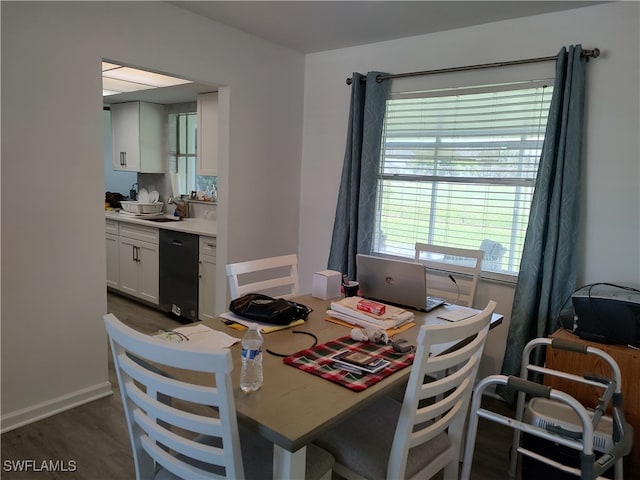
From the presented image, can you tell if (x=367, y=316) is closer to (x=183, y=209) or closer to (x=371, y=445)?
(x=371, y=445)

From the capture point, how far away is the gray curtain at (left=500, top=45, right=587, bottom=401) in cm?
253

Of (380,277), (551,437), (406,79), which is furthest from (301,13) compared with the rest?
(551,437)

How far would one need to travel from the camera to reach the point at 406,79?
3.29m

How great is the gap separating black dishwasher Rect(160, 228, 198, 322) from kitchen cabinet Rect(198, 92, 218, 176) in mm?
688

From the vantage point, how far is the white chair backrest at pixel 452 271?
9.22ft

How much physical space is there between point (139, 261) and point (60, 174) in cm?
209

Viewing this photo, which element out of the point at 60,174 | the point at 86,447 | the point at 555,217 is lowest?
the point at 86,447

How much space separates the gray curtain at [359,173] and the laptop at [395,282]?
116 cm

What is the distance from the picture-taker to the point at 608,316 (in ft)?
7.00

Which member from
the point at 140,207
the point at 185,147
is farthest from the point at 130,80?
the point at 140,207

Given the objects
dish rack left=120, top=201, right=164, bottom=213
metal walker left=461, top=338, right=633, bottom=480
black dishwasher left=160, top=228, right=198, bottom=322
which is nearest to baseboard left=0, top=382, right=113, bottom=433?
black dishwasher left=160, top=228, right=198, bottom=322

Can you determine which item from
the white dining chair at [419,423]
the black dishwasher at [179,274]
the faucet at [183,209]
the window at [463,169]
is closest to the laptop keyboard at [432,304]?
the white dining chair at [419,423]

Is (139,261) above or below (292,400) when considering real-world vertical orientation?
below

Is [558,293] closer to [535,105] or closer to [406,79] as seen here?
[535,105]
